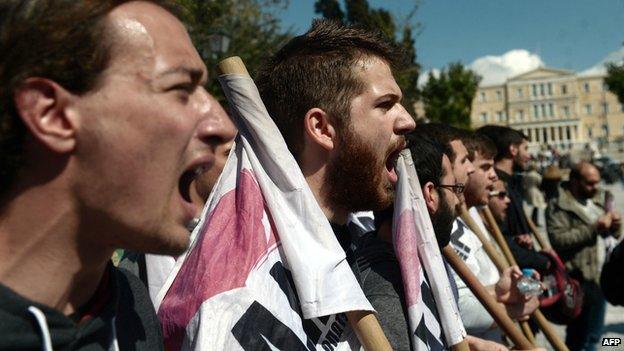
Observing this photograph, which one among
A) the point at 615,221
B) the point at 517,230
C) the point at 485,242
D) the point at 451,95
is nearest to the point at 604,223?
the point at 615,221

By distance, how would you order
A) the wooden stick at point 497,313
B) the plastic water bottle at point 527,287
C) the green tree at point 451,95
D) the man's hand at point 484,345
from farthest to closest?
1. the green tree at point 451,95
2. the plastic water bottle at point 527,287
3. the wooden stick at point 497,313
4. the man's hand at point 484,345

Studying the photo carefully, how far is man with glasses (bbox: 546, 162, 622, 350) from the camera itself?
601 cm

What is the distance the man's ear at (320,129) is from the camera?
239 centimetres

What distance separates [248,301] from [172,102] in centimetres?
62

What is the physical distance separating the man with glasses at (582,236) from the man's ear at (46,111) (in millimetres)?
5578

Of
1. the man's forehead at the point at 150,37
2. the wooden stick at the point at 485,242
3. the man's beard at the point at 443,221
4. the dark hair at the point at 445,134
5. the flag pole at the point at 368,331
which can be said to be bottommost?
the wooden stick at the point at 485,242

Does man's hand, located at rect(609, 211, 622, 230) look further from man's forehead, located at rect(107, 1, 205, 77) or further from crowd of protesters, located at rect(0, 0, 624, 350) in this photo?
man's forehead, located at rect(107, 1, 205, 77)

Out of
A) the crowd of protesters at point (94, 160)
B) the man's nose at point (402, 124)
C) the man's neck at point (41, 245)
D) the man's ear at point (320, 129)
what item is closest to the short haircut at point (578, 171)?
the man's nose at point (402, 124)

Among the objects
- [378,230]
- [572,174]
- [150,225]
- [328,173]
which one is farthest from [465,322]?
[572,174]

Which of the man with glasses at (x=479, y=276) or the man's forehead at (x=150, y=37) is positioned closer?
the man's forehead at (x=150, y=37)

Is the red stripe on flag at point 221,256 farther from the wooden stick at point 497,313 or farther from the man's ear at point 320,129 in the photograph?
the wooden stick at point 497,313

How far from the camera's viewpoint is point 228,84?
2.05 metres

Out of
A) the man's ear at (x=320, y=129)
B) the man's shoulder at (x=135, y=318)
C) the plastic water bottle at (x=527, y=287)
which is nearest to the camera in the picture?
the man's shoulder at (x=135, y=318)

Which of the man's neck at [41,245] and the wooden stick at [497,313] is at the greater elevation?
the man's neck at [41,245]
